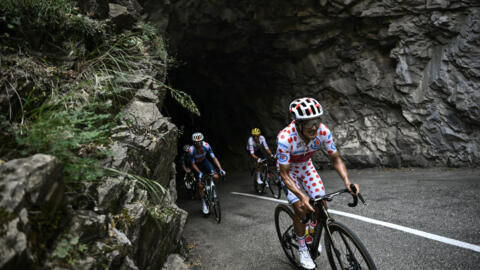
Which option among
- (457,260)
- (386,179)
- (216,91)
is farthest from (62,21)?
(216,91)

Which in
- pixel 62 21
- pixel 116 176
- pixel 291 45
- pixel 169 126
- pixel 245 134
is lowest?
pixel 245 134

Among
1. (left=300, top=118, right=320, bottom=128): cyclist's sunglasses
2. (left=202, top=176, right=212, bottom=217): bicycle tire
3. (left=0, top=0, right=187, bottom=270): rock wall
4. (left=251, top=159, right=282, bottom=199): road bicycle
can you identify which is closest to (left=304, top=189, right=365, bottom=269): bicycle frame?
(left=300, top=118, right=320, bottom=128): cyclist's sunglasses

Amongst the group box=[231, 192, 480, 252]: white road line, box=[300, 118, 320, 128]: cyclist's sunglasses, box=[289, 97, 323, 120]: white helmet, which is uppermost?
box=[289, 97, 323, 120]: white helmet

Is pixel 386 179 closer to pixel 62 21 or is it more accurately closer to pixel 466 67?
pixel 466 67

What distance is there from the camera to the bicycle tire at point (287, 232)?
4.04 meters

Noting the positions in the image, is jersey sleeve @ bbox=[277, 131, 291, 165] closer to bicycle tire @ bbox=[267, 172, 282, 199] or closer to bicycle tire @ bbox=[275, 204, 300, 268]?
bicycle tire @ bbox=[275, 204, 300, 268]

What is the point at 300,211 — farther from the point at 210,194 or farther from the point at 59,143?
the point at 210,194

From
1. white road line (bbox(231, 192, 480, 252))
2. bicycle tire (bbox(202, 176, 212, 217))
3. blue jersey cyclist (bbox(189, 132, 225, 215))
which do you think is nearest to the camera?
white road line (bbox(231, 192, 480, 252))

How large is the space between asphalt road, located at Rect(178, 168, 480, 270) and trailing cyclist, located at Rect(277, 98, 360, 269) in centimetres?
92

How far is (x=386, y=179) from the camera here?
8508mm

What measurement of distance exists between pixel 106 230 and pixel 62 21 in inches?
168

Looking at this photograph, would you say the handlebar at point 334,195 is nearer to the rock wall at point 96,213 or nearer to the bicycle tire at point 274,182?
the rock wall at point 96,213

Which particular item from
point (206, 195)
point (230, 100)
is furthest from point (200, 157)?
point (230, 100)

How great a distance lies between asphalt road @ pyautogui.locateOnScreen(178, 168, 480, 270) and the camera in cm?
366
